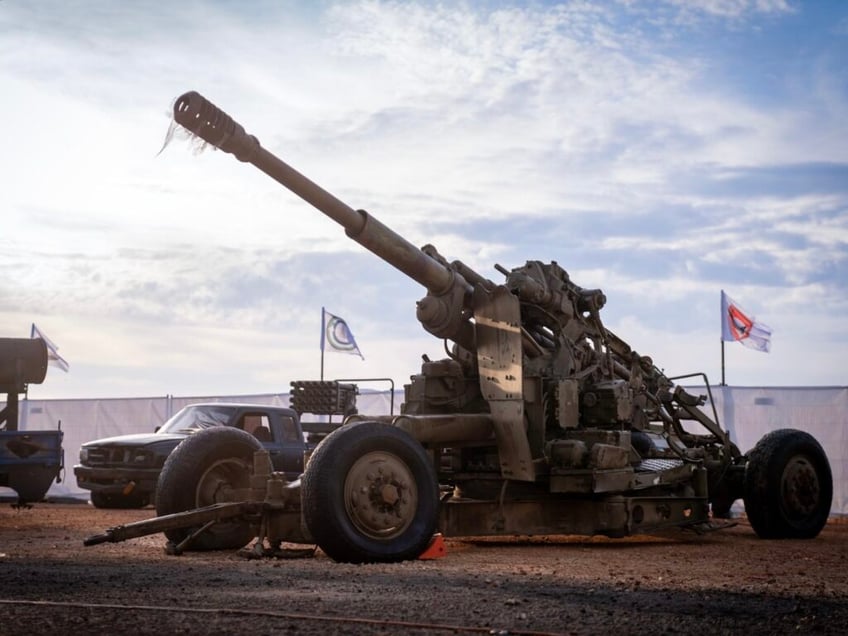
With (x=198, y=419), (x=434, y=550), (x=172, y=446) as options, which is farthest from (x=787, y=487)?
(x=198, y=419)

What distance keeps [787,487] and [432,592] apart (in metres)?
7.91

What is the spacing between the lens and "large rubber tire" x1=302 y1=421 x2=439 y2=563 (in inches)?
390

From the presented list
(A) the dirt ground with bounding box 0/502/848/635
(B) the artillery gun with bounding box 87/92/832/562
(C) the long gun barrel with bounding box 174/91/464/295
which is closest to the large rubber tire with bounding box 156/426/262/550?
(B) the artillery gun with bounding box 87/92/832/562

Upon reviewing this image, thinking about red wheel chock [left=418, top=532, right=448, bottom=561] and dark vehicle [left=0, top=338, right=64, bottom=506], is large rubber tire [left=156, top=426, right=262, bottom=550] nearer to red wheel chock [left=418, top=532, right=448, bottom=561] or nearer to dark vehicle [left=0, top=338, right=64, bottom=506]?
red wheel chock [left=418, top=532, right=448, bottom=561]

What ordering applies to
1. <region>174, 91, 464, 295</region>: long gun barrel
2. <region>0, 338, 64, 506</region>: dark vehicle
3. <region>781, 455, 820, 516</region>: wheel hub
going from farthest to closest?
<region>0, 338, 64, 506</region>: dark vehicle, <region>781, 455, 820, 516</region>: wheel hub, <region>174, 91, 464, 295</region>: long gun barrel

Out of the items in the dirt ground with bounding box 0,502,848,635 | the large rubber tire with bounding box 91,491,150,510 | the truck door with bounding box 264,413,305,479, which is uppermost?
the truck door with bounding box 264,413,305,479

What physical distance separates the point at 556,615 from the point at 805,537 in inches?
336

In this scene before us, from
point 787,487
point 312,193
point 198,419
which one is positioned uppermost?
point 312,193

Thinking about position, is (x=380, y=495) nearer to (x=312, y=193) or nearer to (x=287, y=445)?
(x=312, y=193)

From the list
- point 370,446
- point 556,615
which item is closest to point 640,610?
point 556,615

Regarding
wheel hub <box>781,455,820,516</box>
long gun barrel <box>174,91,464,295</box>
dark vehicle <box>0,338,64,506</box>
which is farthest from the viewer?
dark vehicle <box>0,338,64,506</box>

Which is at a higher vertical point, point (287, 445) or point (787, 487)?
point (287, 445)

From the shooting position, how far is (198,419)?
63.5ft

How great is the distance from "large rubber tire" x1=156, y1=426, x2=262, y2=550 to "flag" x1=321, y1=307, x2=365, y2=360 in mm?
17264
